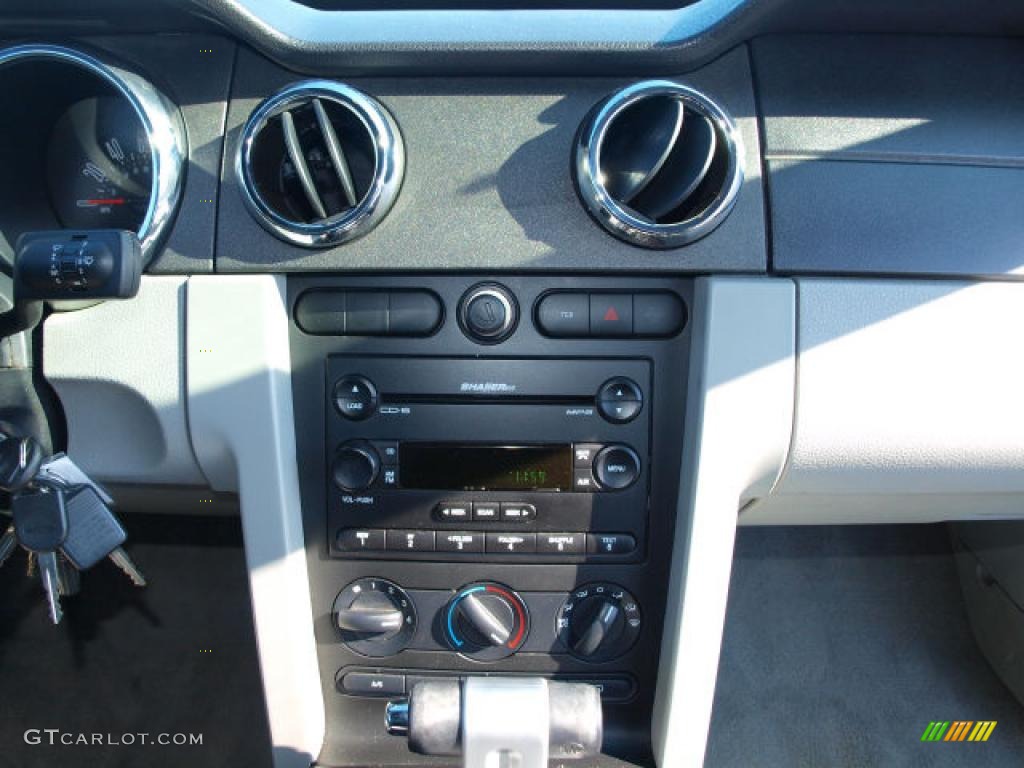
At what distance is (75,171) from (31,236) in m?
0.32

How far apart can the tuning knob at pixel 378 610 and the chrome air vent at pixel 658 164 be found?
665 millimetres

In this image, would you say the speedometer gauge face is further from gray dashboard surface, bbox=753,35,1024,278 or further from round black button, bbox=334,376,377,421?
gray dashboard surface, bbox=753,35,1024,278

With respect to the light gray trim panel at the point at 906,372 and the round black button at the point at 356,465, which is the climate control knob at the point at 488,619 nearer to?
the round black button at the point at 356,465

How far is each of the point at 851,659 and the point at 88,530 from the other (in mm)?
1828

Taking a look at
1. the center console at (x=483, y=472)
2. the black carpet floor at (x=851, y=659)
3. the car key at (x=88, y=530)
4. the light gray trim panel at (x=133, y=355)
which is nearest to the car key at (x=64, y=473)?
the car key at (x=88, y=530)

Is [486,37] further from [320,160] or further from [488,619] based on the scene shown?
[488,619]

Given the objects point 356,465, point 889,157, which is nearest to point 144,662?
point 356,465

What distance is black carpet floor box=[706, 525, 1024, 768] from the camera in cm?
210

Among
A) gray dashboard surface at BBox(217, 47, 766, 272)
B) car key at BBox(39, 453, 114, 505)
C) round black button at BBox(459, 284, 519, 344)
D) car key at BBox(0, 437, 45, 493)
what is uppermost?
gray dashboard surface at BBox(217, 47, 766, 272)

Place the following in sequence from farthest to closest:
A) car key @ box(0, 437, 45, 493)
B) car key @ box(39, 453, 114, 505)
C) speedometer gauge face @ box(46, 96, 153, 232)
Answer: speedometer gauge face @ box(46, 96, 153, 232), car key @ box(39, 453, 114, 505), car key @ box(0, 437, 45, 493)

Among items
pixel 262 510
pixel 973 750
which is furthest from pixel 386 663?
pixel 973 750

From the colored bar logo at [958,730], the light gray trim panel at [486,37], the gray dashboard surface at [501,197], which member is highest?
the light gray trim panel at [486,37]

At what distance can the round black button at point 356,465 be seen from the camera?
4.40 ft

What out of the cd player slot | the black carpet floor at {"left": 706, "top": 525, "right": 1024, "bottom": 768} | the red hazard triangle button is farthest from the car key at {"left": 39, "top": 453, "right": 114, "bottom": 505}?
the black carpet floor at {"left": 706, "top": 525, "right": 1024, "bottom": 768}
